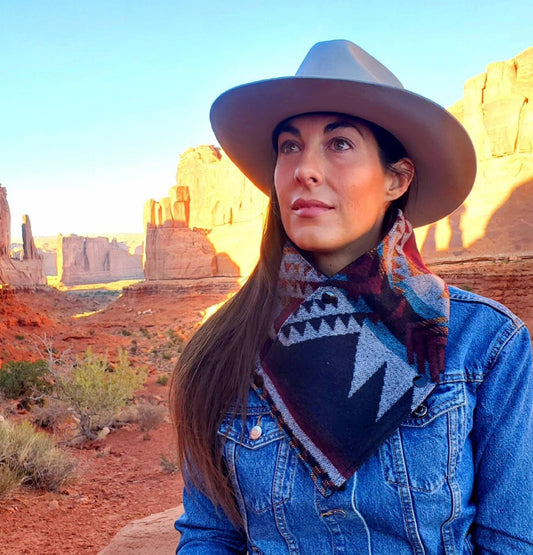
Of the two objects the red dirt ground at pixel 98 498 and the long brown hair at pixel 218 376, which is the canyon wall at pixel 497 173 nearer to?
the red dirt ground at pixel 98 498

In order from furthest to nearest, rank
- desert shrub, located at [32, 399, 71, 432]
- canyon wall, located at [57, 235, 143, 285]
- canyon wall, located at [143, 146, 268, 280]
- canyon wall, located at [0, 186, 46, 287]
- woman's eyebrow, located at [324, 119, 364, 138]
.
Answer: canyon wall, located at [57, 235, 143, 285] < canyon wall, located at [143, 146, 268, 280] < canyon wall, located at [0, 186, 46, 287] < desert shrub, located at [32, 399, 71, 432] < woman's eyebrow, located at [324, 119, 364, 138]

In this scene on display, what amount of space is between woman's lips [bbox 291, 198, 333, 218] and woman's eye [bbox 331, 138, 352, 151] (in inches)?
6.4

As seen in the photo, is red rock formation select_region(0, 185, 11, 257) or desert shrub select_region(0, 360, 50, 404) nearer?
desert shrub select_region(0, 360, 50, 404)

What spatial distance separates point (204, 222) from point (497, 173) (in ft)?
80.1

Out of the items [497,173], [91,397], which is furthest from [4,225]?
[497,173]

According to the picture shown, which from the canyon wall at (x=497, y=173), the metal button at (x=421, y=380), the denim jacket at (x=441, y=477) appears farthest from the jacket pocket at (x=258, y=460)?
the canyon wall at (x=497, y=173)

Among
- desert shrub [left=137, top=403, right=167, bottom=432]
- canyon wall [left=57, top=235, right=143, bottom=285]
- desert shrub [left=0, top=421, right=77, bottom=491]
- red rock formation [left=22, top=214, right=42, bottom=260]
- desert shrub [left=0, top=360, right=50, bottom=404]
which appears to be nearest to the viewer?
desert shrub [left=0, top=421, right=77, bottom=491]

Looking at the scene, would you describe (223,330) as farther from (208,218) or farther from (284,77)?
(208,218)

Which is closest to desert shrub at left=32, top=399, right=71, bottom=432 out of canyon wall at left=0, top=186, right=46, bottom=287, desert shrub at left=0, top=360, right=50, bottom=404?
desert shrub at left=0, top=360, right=50, bottom=404

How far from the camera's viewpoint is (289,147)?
4.21 ft

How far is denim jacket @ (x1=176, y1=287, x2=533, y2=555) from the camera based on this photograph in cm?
98

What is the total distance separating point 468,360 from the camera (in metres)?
1.06

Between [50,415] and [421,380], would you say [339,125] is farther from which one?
[50,415]

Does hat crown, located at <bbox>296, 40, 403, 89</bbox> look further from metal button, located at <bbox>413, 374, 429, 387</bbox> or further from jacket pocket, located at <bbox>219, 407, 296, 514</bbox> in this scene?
jacket pocket, located at <bbox>219, 407, 296, 514</bbox>
